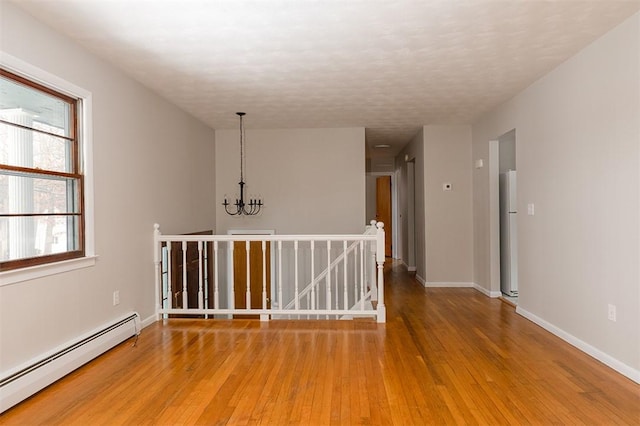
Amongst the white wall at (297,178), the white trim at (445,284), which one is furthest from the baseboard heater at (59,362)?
the white trim at (445,284)

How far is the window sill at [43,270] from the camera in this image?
251 centimetres

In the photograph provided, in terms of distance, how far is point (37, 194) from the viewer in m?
2.86

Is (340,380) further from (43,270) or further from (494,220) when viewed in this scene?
(494,220)

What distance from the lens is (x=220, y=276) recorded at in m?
6.52

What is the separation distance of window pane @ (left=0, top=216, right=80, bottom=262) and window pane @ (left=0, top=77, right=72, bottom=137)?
640 mm

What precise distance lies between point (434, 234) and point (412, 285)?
90 centimetres

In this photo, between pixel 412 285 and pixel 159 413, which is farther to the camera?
pixel 412 285

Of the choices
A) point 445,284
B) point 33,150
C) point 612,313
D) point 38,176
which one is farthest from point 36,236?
point 445,284

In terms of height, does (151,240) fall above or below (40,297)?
above

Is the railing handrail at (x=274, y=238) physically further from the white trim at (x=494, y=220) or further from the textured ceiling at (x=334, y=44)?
the white trim at (x=494, y=220)

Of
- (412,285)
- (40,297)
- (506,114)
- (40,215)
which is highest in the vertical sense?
Result: (506,114)

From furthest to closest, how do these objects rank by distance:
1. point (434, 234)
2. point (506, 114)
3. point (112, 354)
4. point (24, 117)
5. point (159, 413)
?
point (434, 234), point (506, 114), point (112, 354), point (24, 117), point (159, 413)

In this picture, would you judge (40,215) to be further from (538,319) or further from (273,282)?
(538,319)

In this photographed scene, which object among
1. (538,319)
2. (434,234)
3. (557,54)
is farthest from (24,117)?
(434,234)
